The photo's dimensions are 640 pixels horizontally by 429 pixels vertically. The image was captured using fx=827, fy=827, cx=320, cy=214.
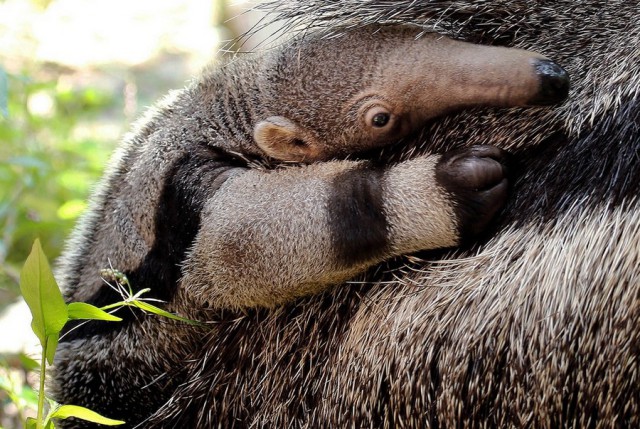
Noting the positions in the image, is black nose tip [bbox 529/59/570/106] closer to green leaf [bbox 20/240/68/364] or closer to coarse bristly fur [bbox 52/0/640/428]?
coarse bristly fur [bbox 52/0/640/428]

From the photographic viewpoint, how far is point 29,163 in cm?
420

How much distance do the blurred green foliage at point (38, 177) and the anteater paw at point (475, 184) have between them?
7.74ft

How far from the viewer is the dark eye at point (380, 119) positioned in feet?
9.40

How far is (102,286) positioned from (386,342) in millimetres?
1190

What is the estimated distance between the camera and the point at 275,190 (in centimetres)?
282

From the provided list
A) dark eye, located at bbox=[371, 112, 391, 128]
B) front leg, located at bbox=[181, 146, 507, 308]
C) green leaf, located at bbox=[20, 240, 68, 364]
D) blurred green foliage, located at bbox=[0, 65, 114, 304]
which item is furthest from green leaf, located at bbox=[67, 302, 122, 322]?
blurred green foliage, located at bbox=[0, 65, 114, 304]

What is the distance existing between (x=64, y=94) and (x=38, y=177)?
→ 202 cm

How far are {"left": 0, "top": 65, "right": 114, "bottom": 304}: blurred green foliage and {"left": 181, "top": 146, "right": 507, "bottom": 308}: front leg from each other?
171 cm

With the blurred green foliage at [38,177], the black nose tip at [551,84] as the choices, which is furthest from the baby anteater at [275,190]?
the blurred green foliage at [38,177]

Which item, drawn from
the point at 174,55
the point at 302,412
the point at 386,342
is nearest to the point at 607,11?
the point at 386,342

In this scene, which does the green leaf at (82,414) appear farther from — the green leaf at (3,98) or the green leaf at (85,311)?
the green leaf at (3,98)

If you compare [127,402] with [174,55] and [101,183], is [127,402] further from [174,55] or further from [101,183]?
[174,55]

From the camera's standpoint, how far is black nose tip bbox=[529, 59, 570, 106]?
8.13ft

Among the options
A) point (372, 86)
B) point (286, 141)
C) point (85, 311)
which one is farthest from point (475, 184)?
point (85, 311)
